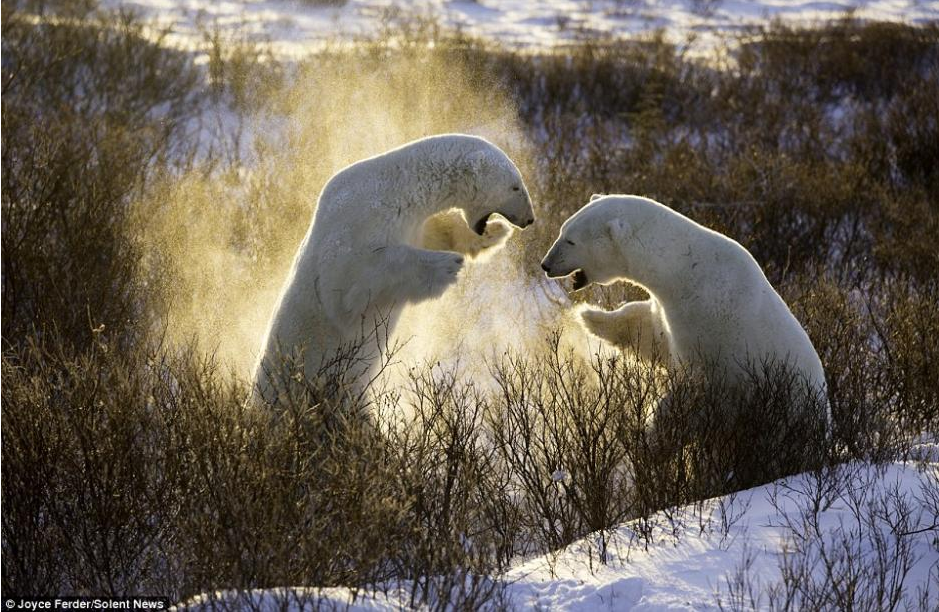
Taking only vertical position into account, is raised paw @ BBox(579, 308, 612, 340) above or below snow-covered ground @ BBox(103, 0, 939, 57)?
below

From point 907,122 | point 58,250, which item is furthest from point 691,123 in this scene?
point 58,250

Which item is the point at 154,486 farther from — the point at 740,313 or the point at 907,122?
the point at 907,122

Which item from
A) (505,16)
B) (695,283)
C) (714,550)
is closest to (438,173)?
(695,283)

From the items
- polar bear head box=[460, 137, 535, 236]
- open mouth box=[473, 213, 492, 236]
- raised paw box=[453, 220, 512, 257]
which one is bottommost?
raised paw box=[453, 220, 512, 257]

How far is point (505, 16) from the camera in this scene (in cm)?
1806

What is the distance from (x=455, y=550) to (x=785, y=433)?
1604 mm

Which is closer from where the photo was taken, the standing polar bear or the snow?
the snow

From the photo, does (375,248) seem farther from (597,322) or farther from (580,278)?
(597,322)

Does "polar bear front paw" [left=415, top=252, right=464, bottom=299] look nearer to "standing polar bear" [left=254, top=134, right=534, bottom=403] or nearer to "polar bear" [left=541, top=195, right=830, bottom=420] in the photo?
"standing polar bear" [left=254, top=134, right=534, bottom=403]

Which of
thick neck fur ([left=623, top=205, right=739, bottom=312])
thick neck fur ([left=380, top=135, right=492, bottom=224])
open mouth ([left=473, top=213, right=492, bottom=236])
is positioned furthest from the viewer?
open mouth ([left=473, top=213, right=492, bottom=236])
